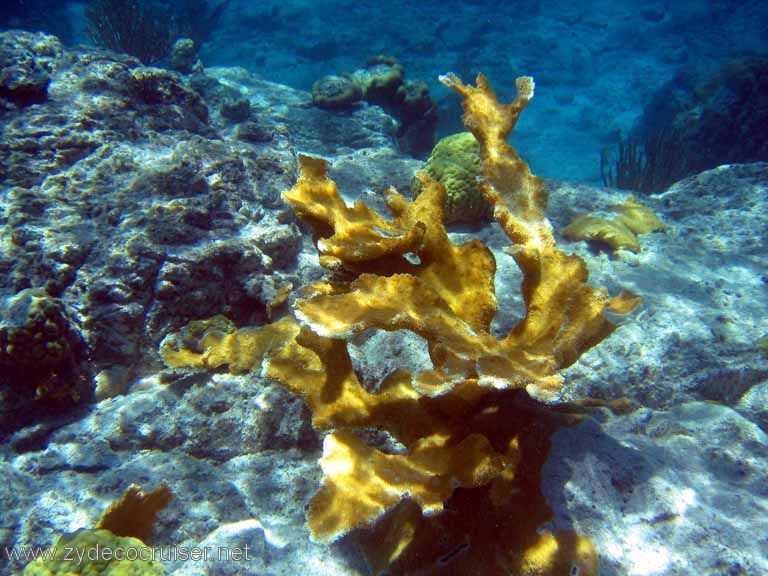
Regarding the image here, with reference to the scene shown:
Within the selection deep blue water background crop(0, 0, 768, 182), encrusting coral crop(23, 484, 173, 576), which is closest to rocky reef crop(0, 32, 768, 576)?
encrusting coral crop(23, 484, 173, 576)

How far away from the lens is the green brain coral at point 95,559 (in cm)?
164

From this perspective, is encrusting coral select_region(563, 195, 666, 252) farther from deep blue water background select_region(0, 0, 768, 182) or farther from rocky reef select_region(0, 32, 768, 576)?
deep blue water background select_region(0, 0, 768, 182)

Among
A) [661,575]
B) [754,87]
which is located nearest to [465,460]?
[661,575]

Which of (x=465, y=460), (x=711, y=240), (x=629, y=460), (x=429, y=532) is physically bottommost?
(x=429, y=532)

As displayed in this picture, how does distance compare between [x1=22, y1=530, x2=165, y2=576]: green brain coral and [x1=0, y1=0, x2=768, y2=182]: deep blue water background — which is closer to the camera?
[x1=22, y1=530, x2=165, y2=576]: green brain coral

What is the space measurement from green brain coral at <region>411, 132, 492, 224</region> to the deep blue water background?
11327 mm

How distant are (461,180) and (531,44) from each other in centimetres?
1917

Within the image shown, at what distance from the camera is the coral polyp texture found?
177cm

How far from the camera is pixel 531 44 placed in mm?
19406

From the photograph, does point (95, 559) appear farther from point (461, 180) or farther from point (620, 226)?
point (620, 226)

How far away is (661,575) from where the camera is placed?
186 centimetres

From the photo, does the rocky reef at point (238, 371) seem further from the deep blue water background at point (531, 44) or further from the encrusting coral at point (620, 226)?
the deep blue water background at point (531, 44)

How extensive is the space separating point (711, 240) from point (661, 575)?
12.1 ft

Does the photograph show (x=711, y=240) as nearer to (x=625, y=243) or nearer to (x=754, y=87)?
(x=625, y=243)
